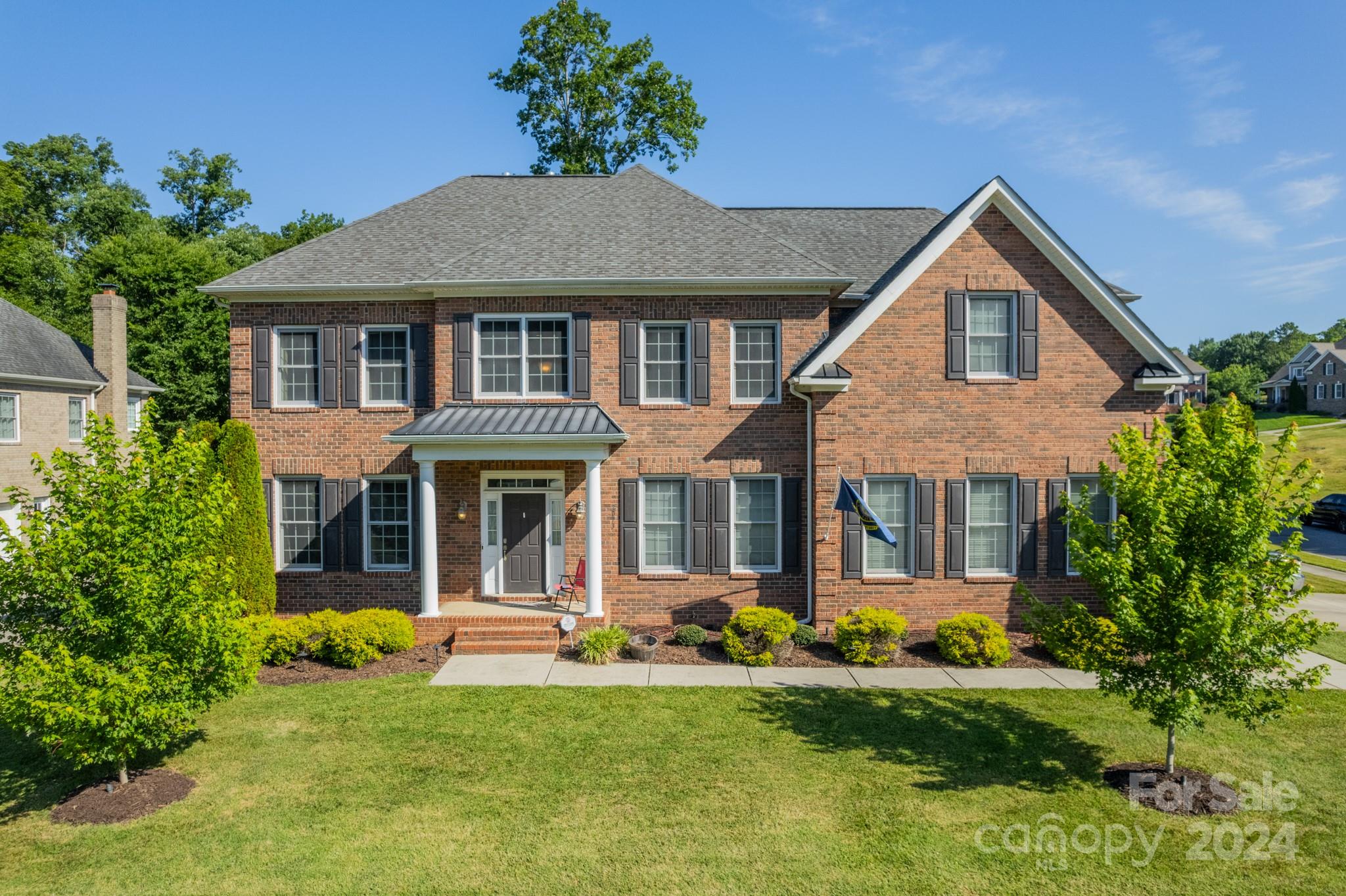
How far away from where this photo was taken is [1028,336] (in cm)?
1463

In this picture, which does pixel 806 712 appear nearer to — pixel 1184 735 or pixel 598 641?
pixel 598 641

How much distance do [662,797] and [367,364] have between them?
39.0 feet

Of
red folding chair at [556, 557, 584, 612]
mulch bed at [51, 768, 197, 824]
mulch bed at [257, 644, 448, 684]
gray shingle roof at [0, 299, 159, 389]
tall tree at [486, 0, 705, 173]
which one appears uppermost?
tall tree at [486, 0, 705, 173]

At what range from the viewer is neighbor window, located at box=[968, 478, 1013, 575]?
14914 millimetres

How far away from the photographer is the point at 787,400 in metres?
15.4

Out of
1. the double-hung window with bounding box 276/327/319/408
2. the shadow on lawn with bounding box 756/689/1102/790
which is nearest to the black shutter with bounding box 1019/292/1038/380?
the shadow on lawn with bounding box 756/689/1102/790

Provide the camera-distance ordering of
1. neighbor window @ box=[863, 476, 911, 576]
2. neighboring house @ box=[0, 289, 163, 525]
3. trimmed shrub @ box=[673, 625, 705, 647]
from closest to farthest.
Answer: trimmed shrub @ box=[673, 625, 705, 647]
neighbor window @ box=[863, 476, 911, 576]
neighboring house @ box=[0, 289, 163, 525]

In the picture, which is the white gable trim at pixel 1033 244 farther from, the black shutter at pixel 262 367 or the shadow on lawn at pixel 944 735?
the black shutter at pixel 262 367

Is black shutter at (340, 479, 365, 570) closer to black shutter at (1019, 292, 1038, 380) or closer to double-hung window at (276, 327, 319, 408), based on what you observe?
double-hung window at (276, 327, 319, 408)

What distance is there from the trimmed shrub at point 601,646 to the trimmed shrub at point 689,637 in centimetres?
119

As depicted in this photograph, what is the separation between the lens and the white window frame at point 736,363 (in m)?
15.4

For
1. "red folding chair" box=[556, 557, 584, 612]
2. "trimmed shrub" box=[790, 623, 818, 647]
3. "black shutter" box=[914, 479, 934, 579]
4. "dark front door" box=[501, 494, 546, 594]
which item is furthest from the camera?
"dark front door" box=[501, 494, 546, 594]

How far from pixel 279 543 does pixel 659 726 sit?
415 inches

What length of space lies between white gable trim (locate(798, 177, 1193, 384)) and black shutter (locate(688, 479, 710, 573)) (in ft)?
10.9
